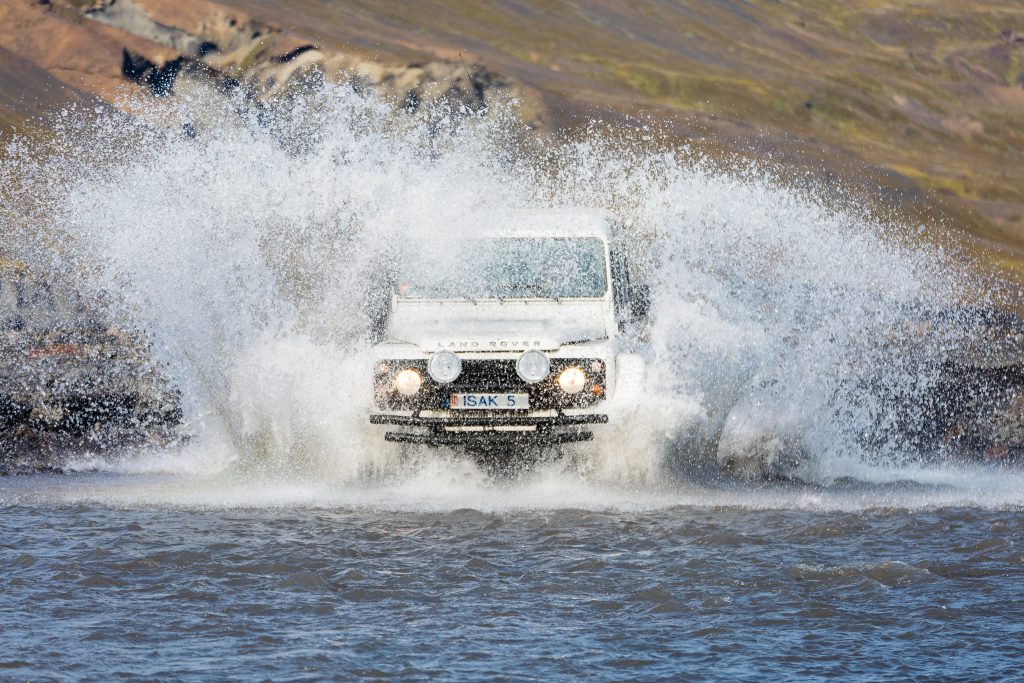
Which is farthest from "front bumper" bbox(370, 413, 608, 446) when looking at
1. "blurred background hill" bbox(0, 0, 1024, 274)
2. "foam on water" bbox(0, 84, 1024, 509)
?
"blurred background hill" bbox(0, 0, 1024, 274)

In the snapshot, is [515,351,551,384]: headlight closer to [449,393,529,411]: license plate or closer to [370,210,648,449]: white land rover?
[370,210,648,449]: white land rover

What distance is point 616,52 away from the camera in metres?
121

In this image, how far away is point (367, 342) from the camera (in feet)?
34.8

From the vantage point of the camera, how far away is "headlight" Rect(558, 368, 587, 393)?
385 inches

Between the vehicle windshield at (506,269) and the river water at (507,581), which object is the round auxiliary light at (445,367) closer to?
the river water at (507,581)

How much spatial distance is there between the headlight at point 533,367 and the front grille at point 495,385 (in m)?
0.06

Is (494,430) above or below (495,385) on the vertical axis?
below

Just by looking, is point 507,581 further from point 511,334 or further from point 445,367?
point 511,334

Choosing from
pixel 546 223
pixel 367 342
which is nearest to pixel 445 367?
pixel 367 342

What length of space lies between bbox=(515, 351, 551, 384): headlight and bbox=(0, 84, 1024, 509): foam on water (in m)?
0.66

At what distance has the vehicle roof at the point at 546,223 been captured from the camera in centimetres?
1141

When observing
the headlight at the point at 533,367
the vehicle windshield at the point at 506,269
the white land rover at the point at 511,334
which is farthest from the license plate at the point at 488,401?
the vehicle windshield at the point at 506,269

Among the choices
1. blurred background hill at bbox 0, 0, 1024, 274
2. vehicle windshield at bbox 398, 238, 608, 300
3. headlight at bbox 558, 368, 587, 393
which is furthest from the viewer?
blurred background hill at bbox 0, 0, 1024, 274

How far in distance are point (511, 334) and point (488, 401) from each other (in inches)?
22.2
